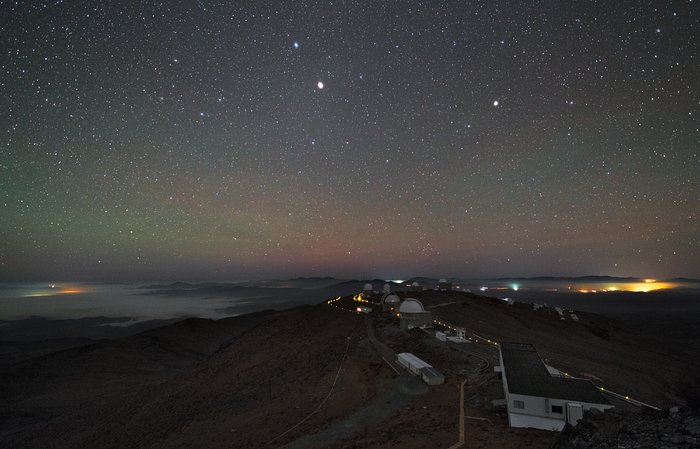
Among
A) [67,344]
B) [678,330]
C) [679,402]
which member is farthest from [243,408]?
[67,344]

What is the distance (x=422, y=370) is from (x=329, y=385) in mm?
10746

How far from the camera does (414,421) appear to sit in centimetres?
2264

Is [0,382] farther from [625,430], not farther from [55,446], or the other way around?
[625,430]

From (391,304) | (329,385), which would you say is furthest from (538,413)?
(391,304)

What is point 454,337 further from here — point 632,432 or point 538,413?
point 632,432

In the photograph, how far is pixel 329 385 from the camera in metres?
36.7

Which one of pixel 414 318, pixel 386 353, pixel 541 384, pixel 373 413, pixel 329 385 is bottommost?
pixel 329 385

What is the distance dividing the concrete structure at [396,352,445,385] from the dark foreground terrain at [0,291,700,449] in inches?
35.1

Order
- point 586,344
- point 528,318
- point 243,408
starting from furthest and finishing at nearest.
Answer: point 528,318, point 586,344, point 243,408

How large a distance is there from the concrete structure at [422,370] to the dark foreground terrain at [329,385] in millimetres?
892

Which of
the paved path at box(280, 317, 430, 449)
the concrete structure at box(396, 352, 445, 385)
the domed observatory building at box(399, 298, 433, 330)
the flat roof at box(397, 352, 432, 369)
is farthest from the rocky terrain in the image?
the domed observatory building at box(399, 298, 433, 330)

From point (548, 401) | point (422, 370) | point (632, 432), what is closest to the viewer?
point (632, 432)

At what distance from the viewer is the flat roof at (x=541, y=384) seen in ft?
63.2

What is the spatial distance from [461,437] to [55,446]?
183 feet
